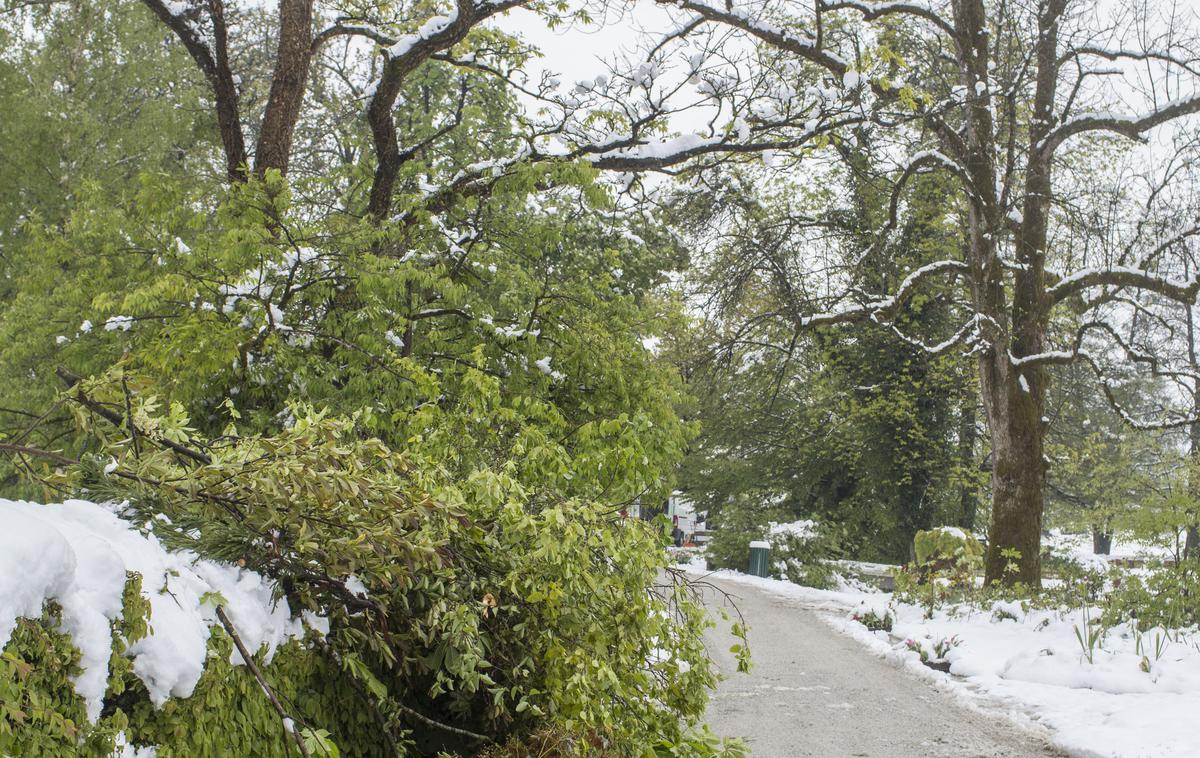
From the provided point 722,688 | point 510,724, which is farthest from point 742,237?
point 510,724

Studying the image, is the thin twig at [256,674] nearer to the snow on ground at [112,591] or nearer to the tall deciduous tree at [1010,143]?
the snow on ground at [112,591]

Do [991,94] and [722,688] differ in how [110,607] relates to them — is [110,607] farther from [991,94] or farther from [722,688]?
[991,94]

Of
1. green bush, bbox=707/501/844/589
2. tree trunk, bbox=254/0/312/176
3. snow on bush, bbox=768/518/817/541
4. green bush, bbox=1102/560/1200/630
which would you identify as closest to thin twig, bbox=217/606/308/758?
tree trunk, bbox=254/0/312/176

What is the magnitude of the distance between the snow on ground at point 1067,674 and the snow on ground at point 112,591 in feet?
17.8

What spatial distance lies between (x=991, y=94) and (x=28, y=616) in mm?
12471

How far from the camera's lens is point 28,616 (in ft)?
7.52

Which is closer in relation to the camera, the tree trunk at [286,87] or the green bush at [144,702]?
the green bush at [144,702]

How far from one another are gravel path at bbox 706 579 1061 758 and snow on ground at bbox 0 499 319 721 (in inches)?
160

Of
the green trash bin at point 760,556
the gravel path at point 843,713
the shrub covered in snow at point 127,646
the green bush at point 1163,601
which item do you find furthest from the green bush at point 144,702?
the green trash bin at point 760,556

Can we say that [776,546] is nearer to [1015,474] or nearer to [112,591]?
[1015,474]

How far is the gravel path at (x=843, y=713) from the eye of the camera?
624 cm

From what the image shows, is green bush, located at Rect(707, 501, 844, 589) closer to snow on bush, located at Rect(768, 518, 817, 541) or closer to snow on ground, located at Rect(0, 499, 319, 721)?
snow on bush, located at Rect(768, 518, 817, 541)

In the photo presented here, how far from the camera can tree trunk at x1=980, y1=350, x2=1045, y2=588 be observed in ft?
42.6

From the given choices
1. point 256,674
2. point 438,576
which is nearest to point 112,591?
point 256,674
